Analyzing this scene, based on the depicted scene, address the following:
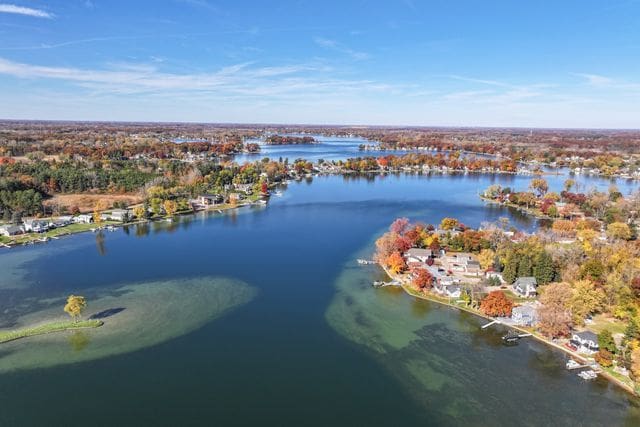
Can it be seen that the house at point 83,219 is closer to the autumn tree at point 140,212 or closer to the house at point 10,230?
the autumn tree at point 140,212

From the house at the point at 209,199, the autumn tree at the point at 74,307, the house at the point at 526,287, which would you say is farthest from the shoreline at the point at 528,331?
the house at the point at 209,199

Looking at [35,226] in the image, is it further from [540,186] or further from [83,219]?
[540,186]

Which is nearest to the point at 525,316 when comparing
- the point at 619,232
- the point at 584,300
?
the point at 584,300

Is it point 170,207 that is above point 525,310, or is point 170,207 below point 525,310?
above

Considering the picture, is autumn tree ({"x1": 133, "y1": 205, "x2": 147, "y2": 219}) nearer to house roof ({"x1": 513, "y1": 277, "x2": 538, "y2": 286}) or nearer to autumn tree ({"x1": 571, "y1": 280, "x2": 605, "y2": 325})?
house roof ({"x1": 513, "y1": 277, "x2": 538, "y2": 286})

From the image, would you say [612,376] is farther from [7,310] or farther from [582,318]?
[7,310]

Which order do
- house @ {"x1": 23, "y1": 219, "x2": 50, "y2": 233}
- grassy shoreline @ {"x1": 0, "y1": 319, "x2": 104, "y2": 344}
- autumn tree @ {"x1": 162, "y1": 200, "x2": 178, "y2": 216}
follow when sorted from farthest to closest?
autumn tree @ {"x1": 162, "y1": 200, "x2": 178, "y2": 216}
house @ {"x1": 23, "y1": 219, "x2": 50, "y2": 233}
grassy shoreline @ {"x1": 0, "y1": 319, "x2": 104, "y2": 344}

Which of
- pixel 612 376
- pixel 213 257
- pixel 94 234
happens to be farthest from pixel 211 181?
pixel 612 376

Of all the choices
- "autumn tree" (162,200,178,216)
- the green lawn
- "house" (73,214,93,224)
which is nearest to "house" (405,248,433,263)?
the green lawn
